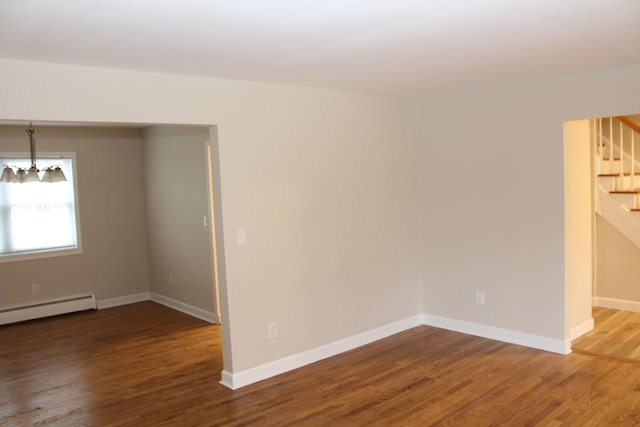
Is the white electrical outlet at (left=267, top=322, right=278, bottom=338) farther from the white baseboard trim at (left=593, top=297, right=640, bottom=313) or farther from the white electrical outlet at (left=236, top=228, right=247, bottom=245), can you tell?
the white baseboard trim at (left=593, top=297, right=640, bottom=313)

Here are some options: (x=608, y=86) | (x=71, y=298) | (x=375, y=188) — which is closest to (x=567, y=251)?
(x=608, y=86)

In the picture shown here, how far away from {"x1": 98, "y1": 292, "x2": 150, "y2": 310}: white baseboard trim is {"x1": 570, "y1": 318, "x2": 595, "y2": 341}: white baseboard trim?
16.9ft

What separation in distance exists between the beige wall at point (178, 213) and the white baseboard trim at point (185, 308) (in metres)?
0.05

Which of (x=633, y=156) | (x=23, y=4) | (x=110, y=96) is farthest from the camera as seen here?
(x=633, y=156)

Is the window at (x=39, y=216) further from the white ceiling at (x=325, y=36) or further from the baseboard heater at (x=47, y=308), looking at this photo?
the white ceiling at (x=325, y=36)

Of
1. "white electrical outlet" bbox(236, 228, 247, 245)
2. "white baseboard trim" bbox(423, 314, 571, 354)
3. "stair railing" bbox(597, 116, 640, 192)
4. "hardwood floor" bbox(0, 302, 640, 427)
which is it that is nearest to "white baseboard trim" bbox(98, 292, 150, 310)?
"hardwood floor" bbox(0, 302, 640, 427)

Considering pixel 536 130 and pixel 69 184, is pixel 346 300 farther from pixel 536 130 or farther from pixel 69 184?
pixel 69 184

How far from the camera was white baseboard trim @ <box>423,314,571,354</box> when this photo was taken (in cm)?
450

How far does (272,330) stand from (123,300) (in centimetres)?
351

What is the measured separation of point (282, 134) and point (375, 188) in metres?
1.17

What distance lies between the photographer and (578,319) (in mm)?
4809

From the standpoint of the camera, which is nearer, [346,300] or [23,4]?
[23,4]

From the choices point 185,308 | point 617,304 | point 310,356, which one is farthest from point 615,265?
point 185,308

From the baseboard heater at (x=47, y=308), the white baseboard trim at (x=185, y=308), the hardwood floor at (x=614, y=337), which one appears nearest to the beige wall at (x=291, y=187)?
the hardwood floor at (x=614, y=337)
